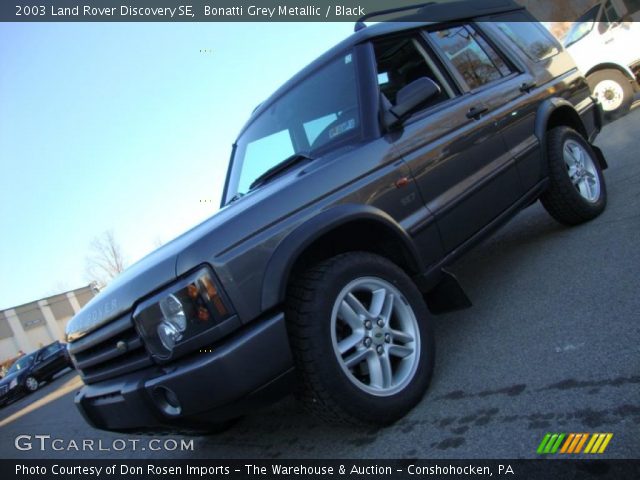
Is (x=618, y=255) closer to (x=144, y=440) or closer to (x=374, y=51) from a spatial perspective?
(x=374, y=51)

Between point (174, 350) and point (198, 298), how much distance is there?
23 cm

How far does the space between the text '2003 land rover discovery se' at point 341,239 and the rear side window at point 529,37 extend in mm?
210

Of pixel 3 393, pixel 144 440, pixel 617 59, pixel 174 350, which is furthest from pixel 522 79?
pixel 3 393

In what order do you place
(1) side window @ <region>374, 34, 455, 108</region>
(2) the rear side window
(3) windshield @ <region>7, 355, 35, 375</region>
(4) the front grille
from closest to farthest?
(4) the front grille → (1) side window @ <region>374, 34, 455, 108</region> → (2) the rear side window → (3) windshield @ <region>7, 355, 35, 375</region>

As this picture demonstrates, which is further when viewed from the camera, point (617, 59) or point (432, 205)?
point (617, 59)

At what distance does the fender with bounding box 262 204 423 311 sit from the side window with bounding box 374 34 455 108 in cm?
101

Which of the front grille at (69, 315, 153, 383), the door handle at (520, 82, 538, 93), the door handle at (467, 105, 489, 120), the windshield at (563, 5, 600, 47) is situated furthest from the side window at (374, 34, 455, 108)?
the windshield at (563, 5, 600, 47)

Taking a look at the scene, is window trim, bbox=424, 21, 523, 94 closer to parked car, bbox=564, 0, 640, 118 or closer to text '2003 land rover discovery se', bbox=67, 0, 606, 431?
text '2003 land rover discovery se', bbox=67, 0, 606, 431

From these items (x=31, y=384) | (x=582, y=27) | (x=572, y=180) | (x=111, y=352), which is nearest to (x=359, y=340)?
(x=111, y=352)

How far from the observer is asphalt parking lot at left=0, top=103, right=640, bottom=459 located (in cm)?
203

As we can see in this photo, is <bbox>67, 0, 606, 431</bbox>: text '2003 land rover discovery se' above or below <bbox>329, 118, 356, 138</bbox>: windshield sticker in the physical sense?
below

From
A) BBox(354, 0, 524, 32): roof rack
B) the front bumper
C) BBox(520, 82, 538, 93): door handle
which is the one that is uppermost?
BBox(354, 0, 524, 32): roof rack

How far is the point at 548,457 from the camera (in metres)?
1.83

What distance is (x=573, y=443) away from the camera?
184 centimetres
